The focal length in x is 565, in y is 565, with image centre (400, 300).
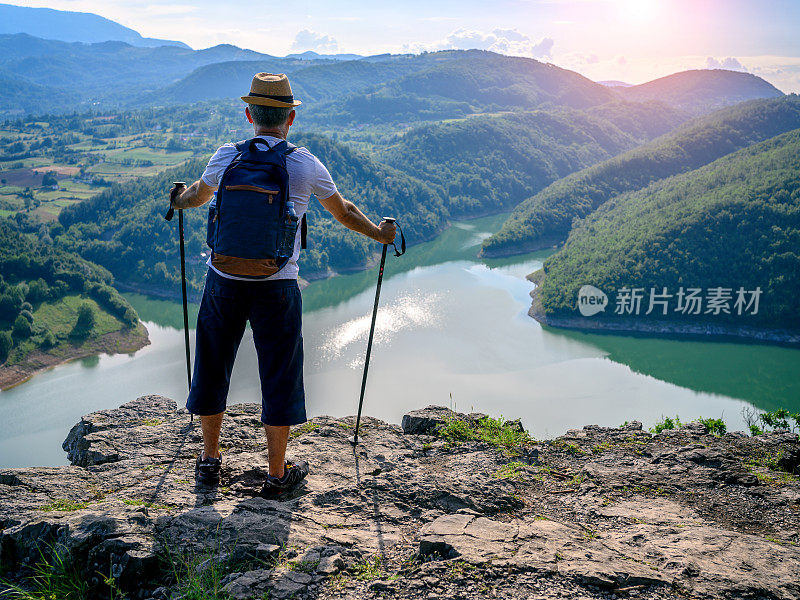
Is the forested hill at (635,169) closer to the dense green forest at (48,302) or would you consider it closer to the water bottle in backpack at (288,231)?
the dense green forest at (48,302)

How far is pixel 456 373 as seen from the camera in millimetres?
32875

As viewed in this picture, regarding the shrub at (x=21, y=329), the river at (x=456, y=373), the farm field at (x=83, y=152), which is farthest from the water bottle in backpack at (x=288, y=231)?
the farm field at (x=83, y=152)

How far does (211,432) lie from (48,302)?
47637 mm

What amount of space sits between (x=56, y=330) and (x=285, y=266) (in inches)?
1725

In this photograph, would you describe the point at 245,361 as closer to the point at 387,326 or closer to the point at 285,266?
the point at 387,326

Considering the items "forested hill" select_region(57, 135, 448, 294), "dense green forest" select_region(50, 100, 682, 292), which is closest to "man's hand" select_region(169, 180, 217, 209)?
"dense green forest" select_region(50, 100, 682, 292)

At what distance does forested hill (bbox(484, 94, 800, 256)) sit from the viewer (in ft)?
230

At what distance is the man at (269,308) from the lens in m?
2.93

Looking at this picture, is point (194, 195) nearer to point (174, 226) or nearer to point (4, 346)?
point (4, 346)

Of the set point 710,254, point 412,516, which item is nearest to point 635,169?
point 710,254

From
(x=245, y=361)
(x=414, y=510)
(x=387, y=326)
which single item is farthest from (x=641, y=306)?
(x=414, y=510)

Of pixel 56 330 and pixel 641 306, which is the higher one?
pixel 641 306

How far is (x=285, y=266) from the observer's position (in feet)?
9.68

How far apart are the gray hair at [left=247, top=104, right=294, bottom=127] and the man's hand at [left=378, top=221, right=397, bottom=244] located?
86 cm
